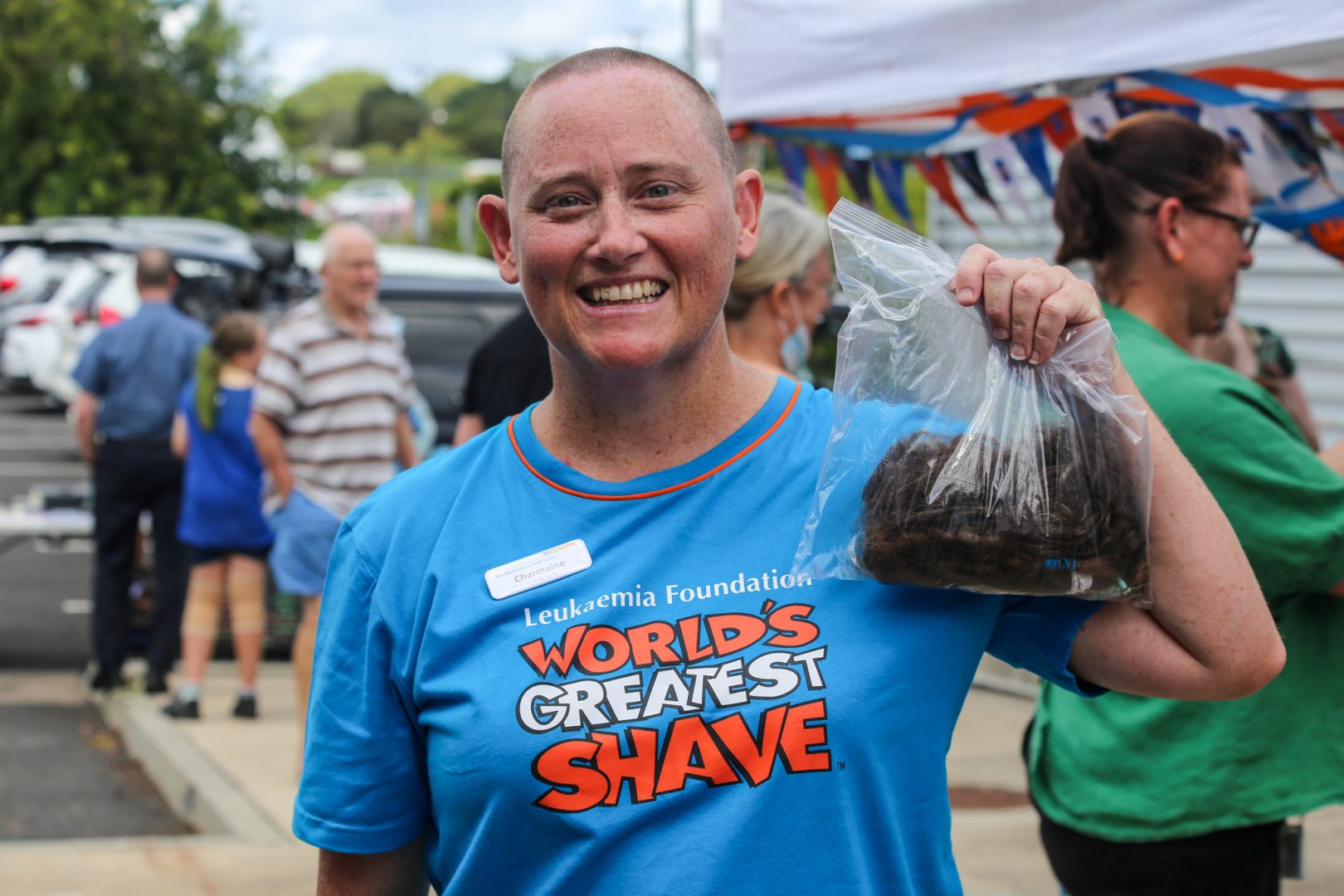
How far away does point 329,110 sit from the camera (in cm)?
11038

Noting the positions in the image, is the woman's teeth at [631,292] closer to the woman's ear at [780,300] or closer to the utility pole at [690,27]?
the woman's ear at [780,300]

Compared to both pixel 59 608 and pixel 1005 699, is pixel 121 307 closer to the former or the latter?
pixel 59 608

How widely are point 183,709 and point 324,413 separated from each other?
74.4 inches

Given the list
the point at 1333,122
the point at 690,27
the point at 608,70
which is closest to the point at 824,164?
the point at 1333,122

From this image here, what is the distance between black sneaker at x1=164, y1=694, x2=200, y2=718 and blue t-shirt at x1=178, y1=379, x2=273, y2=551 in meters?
0.71

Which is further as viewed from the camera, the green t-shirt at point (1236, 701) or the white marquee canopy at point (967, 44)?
the white marquee canopy at point (967, 44)

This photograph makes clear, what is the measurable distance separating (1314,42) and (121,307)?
13.7 metres

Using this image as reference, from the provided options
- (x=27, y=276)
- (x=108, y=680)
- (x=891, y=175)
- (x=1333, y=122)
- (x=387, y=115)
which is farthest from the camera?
(x=387, y=115)

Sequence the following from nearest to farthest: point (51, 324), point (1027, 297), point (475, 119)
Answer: point (1027, 297)
point (51, 324)
point (475, 119)

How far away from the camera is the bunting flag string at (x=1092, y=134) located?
11.4ft

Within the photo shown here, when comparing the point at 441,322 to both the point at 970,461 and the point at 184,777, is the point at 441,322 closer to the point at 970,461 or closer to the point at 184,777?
the point at 184,777

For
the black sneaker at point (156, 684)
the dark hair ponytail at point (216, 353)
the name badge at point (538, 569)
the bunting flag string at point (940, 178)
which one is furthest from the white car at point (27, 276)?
the name badge at point (538, 569)

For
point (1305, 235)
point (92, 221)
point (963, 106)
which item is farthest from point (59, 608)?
point (92, 221)

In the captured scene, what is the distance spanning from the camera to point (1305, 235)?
3787 millimetres
